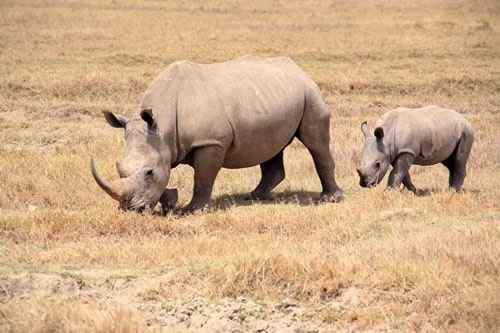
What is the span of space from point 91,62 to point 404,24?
1361 cm

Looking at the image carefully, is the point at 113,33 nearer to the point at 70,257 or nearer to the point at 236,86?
the point at 236,86

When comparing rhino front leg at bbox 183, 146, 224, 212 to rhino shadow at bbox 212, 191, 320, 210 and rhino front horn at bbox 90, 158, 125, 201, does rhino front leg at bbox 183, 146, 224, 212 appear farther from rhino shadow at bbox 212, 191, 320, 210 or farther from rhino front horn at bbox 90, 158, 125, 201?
rhino front horn at bbox 90, 158, 125, 201

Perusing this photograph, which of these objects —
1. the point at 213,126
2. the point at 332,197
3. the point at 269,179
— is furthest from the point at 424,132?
the point at 213,126

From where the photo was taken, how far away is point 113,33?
1141 inches

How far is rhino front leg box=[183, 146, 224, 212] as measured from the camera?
11.2 meters

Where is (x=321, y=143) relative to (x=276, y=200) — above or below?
above

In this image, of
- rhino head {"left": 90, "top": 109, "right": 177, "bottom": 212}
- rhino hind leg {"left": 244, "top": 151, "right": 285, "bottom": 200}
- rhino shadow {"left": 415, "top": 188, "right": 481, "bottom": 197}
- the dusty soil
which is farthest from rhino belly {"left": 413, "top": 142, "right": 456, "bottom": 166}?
the dusty soil

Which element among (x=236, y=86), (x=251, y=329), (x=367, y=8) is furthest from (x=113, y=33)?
(x=251, y=329)

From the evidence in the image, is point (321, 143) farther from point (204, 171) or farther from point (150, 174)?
point (150, 174)

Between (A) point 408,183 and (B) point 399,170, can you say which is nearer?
(B) point 399,170

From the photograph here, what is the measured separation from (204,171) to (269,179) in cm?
170

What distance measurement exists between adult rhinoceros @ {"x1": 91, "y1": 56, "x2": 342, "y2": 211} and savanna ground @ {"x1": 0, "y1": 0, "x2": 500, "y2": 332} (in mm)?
432

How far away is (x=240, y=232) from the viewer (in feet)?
32.6

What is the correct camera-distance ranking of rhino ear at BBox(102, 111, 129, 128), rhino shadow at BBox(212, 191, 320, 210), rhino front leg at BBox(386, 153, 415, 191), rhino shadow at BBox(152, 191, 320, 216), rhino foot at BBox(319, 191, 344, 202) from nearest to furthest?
rhino ear at BBox(102, 111, 129, 128), rhino shadow at BBox(152, 191, 320, 216), rhino shadow at BBox(212, 191, 320, 210), rhino foot at BBox(319, 191, 344, 202), rhino front leg at BBox(386, 153, 415, 191)
